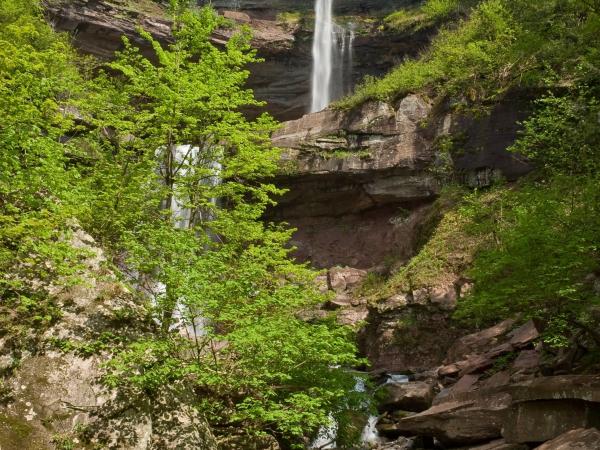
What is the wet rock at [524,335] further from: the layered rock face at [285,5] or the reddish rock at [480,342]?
the layered rock face at [285,5]

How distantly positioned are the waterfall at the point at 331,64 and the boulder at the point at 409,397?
24306mm

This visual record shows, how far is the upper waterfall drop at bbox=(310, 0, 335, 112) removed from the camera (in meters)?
35.2

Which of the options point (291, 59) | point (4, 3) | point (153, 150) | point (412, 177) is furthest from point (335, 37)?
point (153, 150)

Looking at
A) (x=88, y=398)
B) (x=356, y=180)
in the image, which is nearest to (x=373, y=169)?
(x=356, y=180)

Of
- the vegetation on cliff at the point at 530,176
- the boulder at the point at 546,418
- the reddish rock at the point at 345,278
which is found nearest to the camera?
the boulder at the point at 546,418

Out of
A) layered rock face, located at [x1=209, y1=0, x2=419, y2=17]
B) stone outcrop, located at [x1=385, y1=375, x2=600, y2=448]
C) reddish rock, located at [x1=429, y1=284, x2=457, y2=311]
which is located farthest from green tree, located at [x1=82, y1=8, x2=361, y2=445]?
layered rock face, located at [x1=209, y1=0, x2=419, y2=17]

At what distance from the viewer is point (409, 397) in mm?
13234

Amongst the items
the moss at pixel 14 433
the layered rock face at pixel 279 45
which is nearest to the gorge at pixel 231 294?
the moss at pixel 14 433

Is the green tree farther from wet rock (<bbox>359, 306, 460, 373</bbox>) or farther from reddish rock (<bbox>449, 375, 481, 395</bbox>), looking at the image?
wet rock (<bbox>359, 306, 460, 373</bbox>)

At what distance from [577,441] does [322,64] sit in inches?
1256

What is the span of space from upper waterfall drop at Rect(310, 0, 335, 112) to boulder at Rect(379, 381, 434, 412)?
78.4 feet

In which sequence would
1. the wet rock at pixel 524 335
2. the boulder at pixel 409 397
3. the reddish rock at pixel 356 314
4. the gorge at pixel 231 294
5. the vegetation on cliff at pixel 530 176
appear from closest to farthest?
the gorge at pixel 231 294 → the vegetation on cliff at pixel 530 176 → the wet rock at pixel 524 335 → the boulder at pixel 409 397 → the reddish rock at pixel 356 314

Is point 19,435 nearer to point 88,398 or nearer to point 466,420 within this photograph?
point 88,398

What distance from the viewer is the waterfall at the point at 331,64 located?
1391 inches
